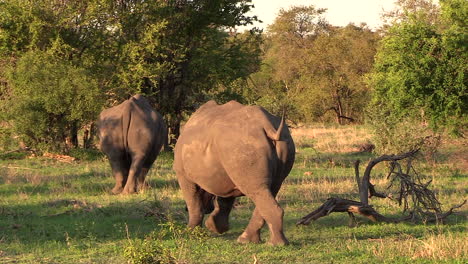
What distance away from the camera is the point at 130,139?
1719cm

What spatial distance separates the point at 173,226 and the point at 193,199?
0.84 m

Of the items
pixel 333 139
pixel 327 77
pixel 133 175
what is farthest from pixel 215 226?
pixel 327 77

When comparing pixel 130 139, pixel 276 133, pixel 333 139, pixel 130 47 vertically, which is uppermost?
pixel 130 47

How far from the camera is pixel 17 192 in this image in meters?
16.6

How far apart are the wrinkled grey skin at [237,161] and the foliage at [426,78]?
12137 mm

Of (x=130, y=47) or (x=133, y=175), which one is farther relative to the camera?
(x=130, y=47)

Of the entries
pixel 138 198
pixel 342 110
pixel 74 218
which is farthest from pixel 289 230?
pixel 342 110

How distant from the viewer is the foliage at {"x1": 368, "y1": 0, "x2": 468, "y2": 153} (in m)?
22.5

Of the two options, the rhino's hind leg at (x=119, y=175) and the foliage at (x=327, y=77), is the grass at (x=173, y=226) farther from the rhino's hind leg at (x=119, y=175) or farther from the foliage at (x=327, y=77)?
the foliage at (x=327, y=77)

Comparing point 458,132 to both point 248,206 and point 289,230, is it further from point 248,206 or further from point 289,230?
point 289,230

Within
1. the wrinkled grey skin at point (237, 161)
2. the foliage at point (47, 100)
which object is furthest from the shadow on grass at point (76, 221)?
the foliage at point (47, 100)

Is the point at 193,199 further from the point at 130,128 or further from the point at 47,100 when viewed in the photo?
the point at 47,100

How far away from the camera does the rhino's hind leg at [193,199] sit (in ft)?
36.9

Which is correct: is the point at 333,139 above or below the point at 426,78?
below
